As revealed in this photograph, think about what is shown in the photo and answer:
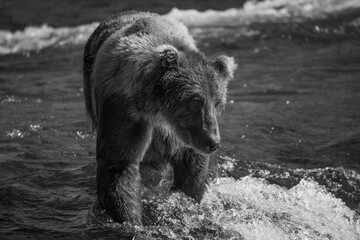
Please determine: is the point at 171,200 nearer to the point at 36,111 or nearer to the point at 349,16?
the point at 36,111

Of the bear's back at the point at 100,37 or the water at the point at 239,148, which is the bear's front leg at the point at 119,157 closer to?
the water at the point at 239,148

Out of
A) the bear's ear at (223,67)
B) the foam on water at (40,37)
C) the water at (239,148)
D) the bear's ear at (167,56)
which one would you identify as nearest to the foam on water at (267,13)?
the water at (239,148)

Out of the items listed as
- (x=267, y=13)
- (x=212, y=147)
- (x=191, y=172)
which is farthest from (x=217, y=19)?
(x=212, y=147)

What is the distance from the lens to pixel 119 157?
17.3ft

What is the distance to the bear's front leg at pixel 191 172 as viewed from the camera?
224 inches

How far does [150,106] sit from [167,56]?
41 centimetres

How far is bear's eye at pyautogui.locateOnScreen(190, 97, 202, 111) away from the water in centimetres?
105

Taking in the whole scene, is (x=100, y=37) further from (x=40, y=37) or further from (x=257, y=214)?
(x=40, y=37)

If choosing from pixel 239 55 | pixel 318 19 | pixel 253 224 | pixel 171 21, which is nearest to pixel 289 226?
pixel 253 224

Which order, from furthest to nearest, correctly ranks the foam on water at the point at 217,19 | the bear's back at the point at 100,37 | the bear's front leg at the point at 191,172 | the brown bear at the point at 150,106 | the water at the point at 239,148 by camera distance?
the foam on water at the point at 217,19 < the bear's back at the point at 100,37 < the water at the point at 239,148 < the bear's front leg at the point at 191,172 < the brown bear at the point at 150,106

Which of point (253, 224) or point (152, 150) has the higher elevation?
point (152, 150)

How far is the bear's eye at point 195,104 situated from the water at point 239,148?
1.05 metres

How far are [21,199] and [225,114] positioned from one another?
376 cm

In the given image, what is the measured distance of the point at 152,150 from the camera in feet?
18.9
